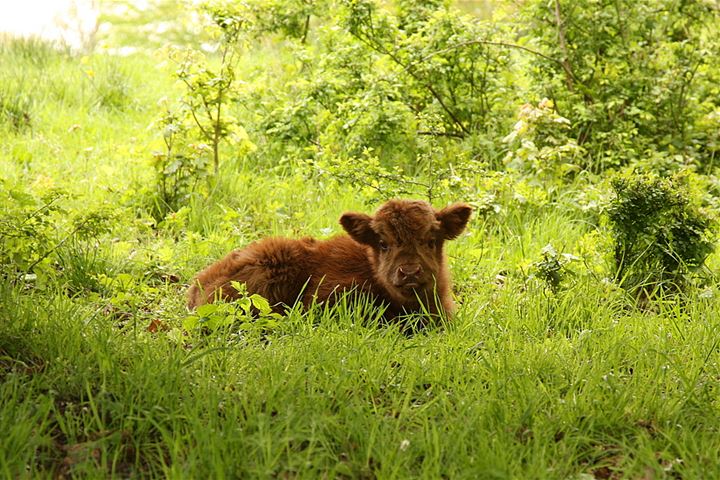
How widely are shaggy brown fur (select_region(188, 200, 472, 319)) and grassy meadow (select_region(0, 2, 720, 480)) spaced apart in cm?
24

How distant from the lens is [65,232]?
21.9 ft

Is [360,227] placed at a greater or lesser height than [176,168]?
greater

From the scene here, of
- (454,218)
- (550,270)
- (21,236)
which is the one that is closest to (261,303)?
(21,236)

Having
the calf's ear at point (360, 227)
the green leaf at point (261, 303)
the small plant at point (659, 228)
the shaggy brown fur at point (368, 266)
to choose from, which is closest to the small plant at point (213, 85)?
the shaggy brown fur at point (368, 266)

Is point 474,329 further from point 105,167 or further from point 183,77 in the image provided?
point 105,167

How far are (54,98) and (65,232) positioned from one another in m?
5.56

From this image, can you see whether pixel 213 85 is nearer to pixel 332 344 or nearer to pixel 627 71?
pixel 332 344

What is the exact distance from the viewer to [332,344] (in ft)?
15.6

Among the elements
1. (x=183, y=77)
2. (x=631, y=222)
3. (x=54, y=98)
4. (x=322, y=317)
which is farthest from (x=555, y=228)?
(x=54, y=98)

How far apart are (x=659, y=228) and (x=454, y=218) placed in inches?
59.0

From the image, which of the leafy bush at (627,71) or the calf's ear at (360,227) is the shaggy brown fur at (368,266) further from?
the leafy bush at (627,71)

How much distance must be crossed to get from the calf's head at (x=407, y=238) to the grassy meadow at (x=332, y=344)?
0.32 metres

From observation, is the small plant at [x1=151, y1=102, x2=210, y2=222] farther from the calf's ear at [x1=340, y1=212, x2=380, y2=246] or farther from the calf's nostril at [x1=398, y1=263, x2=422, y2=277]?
the calf's nostril at [x1=398, y1=263, x2=422, y2=277]

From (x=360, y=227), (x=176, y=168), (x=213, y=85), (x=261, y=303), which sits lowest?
(x=176, y=168)
